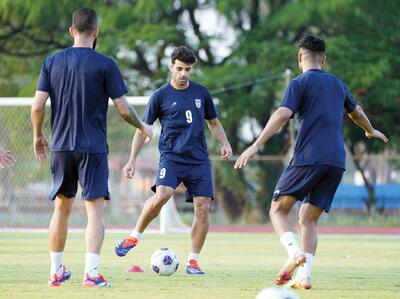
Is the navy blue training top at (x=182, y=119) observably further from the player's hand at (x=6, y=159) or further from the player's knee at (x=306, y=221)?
the player's hand at (x=6, y=159)

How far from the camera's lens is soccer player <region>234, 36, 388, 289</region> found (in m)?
9.56

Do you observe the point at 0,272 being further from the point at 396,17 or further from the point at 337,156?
the point at 396,17

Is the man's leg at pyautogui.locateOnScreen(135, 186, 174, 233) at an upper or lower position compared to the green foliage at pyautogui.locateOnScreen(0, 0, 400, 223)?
lower

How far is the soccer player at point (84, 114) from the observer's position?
9.39 metres

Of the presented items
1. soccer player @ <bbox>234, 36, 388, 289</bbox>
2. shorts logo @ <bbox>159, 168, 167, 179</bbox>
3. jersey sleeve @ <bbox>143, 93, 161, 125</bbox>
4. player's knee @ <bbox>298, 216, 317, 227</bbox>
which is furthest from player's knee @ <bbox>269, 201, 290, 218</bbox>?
jersey sleeve @ <bbox>143, 93, 161, 125</bbox>

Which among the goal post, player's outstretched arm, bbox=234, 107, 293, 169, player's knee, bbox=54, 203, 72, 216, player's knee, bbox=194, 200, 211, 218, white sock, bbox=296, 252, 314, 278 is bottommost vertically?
the goal post

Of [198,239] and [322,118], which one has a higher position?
[322,118]

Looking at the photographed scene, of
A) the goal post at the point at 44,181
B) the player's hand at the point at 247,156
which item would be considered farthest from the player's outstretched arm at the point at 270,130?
the goal post at the point at 44,181

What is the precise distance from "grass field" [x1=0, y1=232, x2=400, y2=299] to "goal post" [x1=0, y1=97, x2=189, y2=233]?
729 centimetres

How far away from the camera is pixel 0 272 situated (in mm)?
11227

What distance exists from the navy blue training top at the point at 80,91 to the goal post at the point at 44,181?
14481 mm

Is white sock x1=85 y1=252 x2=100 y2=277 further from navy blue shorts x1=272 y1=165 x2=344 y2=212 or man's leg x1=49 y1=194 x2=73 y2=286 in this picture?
navy blue shorts x1=272 y1=165 x2=344 y2=212

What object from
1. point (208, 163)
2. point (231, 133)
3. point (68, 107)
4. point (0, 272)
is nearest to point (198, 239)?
point (208, 163)

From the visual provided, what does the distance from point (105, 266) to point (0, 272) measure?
1435 millimetres
